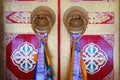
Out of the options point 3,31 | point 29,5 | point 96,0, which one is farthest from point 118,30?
point 3,31

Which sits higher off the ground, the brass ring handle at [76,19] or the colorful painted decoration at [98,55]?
the brass ring handle at [76,19]

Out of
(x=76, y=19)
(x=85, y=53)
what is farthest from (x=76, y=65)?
(x=76, y=19)

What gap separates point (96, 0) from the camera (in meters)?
1.49

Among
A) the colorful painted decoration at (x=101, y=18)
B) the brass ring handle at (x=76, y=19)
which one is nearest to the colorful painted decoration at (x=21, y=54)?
the brass ring handle at (x=76, y=19)

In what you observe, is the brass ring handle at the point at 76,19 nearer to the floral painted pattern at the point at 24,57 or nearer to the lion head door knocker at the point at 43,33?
→ the lion head door knocker at the point at 43,33

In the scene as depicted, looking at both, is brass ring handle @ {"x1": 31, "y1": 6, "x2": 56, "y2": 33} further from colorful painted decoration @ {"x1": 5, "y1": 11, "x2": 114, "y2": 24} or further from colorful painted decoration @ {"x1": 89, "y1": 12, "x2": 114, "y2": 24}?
Result: colorful painted decoration @ {"x1": 89, "y1": 12, "x2": 114, "y2": 24}

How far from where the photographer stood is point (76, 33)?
149 centimetres

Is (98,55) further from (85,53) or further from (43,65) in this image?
(43,65)

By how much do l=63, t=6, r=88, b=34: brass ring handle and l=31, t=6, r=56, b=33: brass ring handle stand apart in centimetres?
7

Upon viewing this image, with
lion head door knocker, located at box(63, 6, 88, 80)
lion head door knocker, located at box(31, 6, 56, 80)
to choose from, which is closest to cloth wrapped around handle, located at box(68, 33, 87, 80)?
lion head door knocker, located at box(63, 6, 88, 80)

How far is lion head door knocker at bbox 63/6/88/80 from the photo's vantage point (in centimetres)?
144

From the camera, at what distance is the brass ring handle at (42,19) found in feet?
4.81

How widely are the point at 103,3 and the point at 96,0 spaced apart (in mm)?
36

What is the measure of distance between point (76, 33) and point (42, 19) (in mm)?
174
